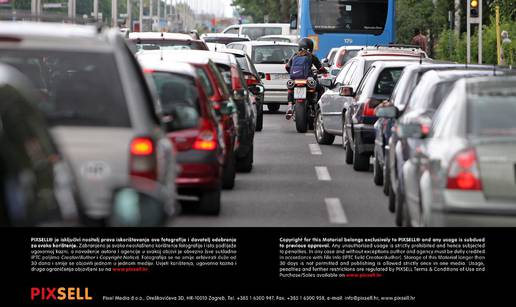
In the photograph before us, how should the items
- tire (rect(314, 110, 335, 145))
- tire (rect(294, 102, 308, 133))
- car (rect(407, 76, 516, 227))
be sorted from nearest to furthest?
car (rect(407, 76, 516, 227))
tire (rect(314, 110, 335, 145))
tire (rect(294, 102, 308, 133))

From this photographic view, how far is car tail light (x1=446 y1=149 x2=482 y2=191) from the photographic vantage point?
403 inches

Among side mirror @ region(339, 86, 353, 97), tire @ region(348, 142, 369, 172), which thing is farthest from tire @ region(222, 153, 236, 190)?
side mirror @ region(339, 86, 353, 97)

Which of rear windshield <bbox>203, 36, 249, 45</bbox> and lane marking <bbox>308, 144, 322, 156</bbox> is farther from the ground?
rear windshield <bbox>203, 36, 249, 45</bbox>

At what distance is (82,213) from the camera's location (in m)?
8.07

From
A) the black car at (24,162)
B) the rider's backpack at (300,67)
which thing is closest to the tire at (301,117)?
the rider's backpack at (300,67)

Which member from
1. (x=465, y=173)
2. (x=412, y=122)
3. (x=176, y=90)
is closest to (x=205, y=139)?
(x=176, y=90)

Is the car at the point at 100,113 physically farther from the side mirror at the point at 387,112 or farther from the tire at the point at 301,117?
the tire at the point at 301,117

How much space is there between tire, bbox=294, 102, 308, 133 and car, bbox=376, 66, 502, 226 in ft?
40.9

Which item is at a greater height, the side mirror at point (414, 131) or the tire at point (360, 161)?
the side mirror at point (414, 131)

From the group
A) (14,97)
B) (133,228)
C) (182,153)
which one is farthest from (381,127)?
(14,97)

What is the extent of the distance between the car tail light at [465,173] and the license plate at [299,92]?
17469mm

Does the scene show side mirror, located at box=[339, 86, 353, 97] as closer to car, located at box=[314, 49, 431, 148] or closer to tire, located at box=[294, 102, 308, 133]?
car, located at box=[314, 49, 431, 148]

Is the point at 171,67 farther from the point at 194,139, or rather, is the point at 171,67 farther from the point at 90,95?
the point at 90,95

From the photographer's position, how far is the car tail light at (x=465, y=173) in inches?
403
